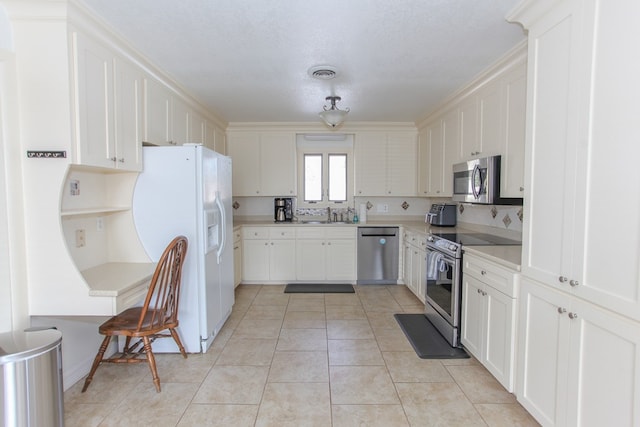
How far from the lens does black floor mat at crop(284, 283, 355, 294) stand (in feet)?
14.7

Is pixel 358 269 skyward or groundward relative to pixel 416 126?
groundward

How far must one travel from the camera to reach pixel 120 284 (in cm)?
207

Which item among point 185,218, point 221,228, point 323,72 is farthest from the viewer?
point 221,228

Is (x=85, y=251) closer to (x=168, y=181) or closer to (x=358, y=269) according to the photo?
(x=168, y=181)

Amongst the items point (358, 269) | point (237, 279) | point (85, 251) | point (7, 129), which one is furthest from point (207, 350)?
point (358, 269)

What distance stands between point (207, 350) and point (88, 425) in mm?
979

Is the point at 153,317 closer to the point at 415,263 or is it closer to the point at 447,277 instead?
the point at 447,277

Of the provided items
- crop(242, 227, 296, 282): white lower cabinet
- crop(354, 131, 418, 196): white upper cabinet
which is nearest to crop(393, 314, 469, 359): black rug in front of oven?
crop(242, 227, 296, 282): white lower cabinet

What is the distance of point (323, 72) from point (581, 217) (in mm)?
2117

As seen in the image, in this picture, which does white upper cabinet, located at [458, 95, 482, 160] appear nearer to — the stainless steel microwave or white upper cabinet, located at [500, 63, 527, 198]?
the stainless steel microwave

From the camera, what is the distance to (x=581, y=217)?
1.53 metres

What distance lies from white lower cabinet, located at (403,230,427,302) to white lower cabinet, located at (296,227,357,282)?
0.73 metres

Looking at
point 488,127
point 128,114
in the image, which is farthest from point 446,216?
point 128,114

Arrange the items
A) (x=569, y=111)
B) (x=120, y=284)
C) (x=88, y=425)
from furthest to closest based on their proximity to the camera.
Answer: (x=120, y=284) → (x=88, y=425) → (x=569, y=111)
